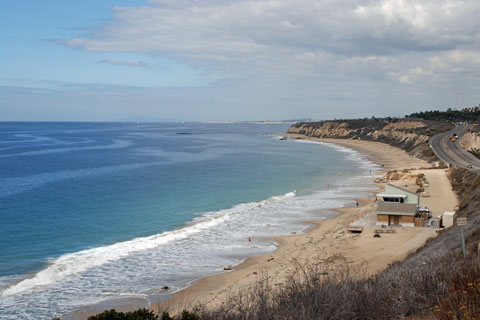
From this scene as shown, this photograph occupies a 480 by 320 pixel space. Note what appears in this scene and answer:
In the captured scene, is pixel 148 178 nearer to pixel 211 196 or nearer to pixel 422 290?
pixel 211 196

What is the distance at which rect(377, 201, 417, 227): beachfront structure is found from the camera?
88.4 ft

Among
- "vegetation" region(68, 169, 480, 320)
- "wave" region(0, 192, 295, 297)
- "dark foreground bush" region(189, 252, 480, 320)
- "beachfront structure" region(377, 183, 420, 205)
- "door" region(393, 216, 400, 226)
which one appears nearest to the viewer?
"vegetation" region(68, 169, 480, 320)

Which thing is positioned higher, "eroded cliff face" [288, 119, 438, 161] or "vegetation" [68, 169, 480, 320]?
"eroded cliff face" [288, 119, 438, 161]

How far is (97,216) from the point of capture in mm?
32688

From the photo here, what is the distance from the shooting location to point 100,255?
2341 cm

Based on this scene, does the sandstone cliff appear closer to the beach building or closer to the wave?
the beach building

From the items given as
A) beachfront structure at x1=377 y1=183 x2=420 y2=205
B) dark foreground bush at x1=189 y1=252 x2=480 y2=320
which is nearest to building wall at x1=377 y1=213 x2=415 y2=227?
beachfront structure at x1=377 y1=183 x2=420 y2=205

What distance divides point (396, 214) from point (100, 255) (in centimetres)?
1774

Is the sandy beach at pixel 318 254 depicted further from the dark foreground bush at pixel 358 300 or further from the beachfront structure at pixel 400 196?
the dark foreground bush at pixel 358 300

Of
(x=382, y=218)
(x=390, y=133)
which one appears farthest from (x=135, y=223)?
(x=390, y=133)

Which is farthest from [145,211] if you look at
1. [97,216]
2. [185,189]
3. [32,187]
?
[32,187]

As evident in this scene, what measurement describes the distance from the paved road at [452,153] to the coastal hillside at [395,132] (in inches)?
53.3

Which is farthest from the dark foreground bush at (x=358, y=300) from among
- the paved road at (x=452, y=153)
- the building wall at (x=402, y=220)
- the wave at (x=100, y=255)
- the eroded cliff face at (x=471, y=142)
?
the eroded cliff face at (x=471, y=142)

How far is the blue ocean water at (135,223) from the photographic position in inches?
757
